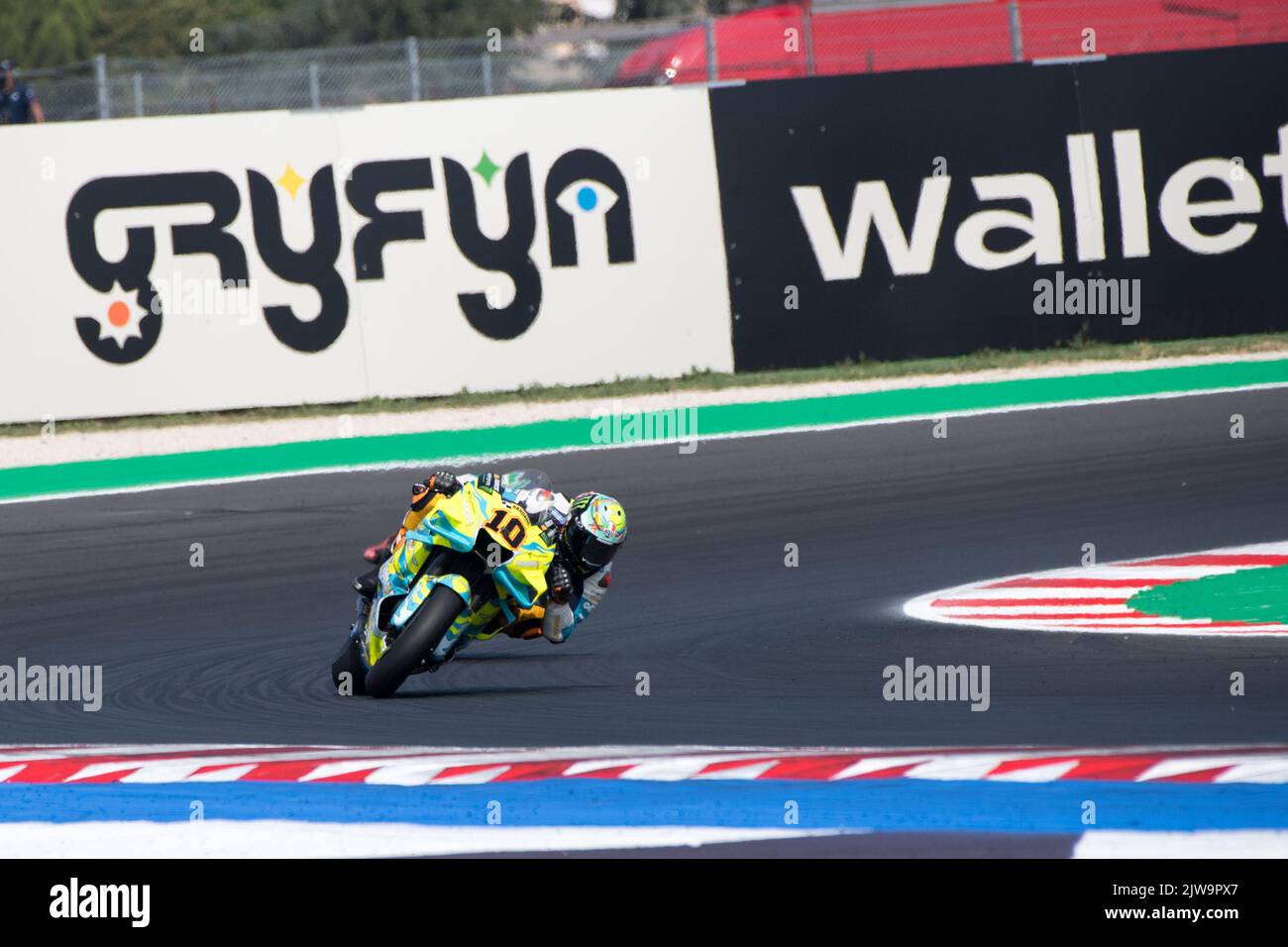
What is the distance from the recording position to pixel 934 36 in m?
19.0

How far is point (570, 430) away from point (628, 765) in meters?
9.46

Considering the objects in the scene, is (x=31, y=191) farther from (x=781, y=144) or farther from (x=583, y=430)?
(x=781, y=144)

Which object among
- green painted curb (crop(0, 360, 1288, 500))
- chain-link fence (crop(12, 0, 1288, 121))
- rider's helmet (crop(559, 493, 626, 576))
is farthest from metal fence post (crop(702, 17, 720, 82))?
rider's helmet (crop(559, 493, 626, 576))

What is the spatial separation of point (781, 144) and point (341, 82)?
4.02 meters

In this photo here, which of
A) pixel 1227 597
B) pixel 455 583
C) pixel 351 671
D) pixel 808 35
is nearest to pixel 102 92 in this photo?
pixel 808 35

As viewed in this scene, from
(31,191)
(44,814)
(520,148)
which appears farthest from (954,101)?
(44,814)

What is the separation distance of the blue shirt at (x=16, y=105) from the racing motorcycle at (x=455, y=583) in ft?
34.8

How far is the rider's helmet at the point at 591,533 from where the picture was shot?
25.4 ft

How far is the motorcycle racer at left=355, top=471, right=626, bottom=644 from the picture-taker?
7.74 metres

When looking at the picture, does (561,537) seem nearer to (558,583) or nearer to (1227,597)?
(558,583)

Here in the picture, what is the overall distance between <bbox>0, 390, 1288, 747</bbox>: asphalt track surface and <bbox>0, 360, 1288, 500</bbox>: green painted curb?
2.06 ft

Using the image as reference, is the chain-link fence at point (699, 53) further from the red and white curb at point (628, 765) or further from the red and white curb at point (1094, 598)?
the red and white curb at point (628, 765)

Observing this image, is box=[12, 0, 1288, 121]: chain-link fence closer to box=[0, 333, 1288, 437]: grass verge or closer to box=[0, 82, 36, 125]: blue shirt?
box=[0, 82, 36, 125]: blue shirt

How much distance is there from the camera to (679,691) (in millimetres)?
7973
